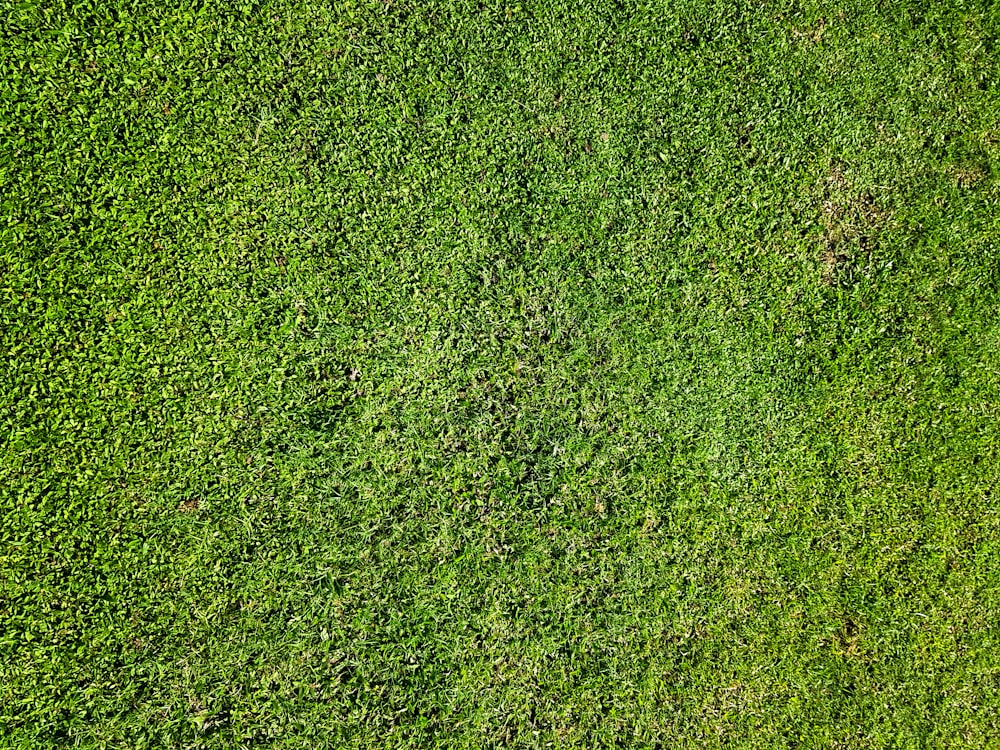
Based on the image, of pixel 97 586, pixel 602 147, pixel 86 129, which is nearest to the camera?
pixel 97 586

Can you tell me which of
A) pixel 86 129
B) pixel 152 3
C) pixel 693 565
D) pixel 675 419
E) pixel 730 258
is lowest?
pixel 693 565

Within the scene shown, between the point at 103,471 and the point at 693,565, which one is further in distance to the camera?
the point at 693,565

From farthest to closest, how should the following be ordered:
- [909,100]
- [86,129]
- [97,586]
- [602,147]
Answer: [909,100] → [602,147] → [86,129] → [97,586]

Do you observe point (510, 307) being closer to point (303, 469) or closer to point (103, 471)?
point (303, 469)

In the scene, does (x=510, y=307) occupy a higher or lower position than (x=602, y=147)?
lower

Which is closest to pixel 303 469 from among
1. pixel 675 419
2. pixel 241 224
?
pixel 241 224

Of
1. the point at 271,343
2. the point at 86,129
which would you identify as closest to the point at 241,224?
the point at 271,343

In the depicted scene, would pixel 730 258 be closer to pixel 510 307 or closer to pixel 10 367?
pixel 510 307
